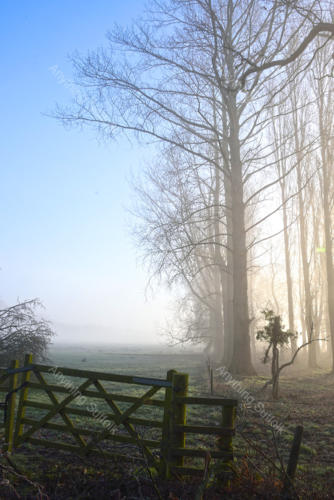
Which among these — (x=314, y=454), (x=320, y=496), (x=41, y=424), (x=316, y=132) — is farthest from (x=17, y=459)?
(x=316, y=132)

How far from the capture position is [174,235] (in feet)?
58.1

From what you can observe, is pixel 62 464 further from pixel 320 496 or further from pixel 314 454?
pixel 314 454

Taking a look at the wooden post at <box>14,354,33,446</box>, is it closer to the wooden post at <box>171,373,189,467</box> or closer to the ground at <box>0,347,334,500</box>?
the ground at <box>0,347,334,500</box>

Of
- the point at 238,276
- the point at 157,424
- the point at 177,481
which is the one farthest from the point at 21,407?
the point at 238,276

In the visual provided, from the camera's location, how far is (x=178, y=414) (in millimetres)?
5297

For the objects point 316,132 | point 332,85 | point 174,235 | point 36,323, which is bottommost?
point 36,323

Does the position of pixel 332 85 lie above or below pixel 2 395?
→ above

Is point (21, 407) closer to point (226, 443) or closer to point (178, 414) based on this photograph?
point (178, 414)

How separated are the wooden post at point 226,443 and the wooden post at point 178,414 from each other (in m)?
0.49

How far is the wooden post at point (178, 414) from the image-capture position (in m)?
5.20

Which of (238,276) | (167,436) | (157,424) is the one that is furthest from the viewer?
(238,276)

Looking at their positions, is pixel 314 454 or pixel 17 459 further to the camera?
pixel 314 454

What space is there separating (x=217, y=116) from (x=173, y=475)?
56.3ft

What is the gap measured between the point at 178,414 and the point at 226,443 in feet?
2.24
